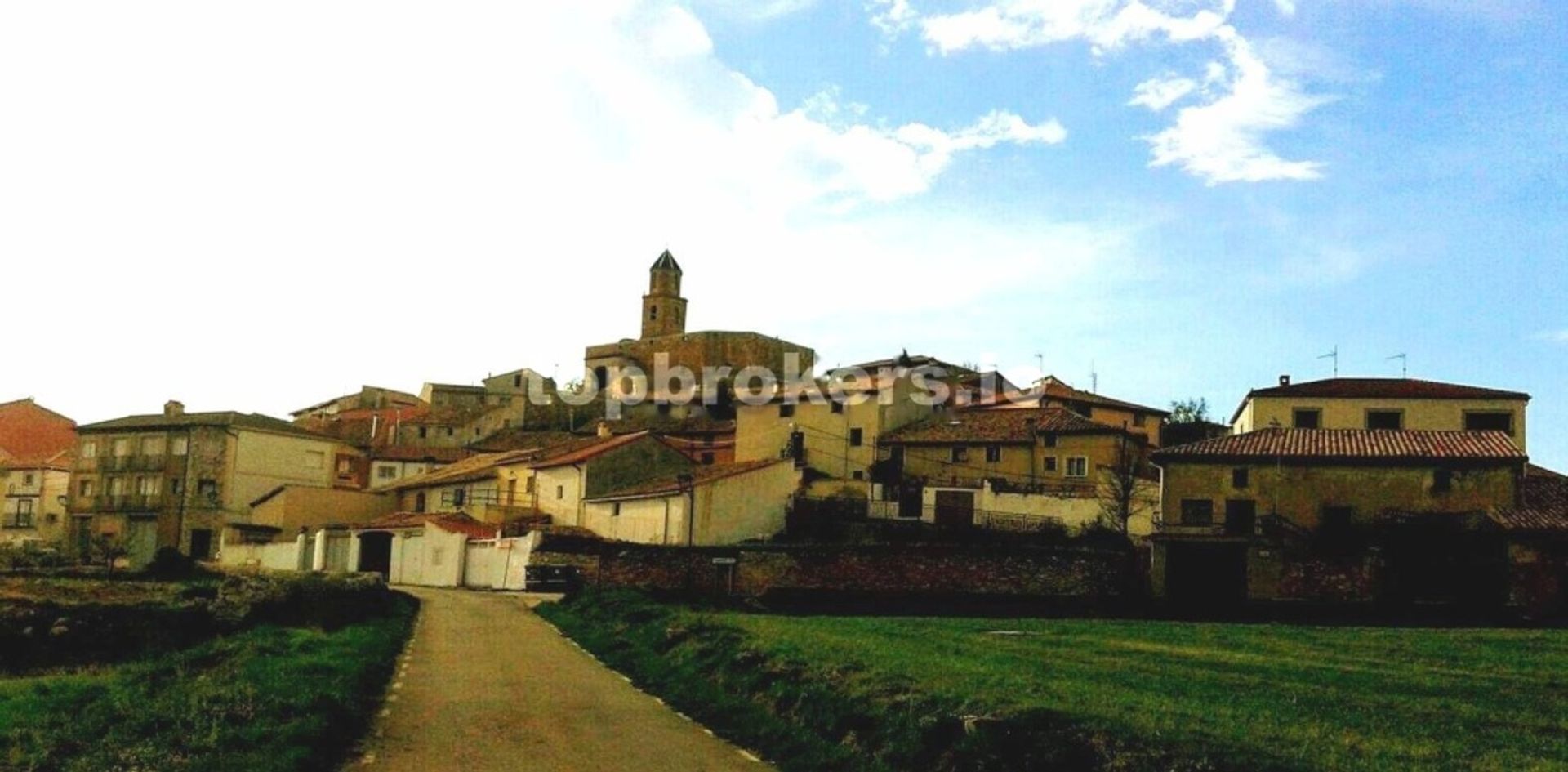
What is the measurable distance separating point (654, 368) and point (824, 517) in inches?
2516

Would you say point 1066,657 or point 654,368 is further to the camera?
point 654,368

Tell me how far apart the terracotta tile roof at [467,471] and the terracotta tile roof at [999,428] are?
1932cm

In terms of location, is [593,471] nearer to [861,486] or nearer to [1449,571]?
[861,486]

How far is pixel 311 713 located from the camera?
15.3m

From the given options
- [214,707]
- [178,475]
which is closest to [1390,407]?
[214,707]

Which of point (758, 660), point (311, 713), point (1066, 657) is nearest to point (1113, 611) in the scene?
point (1066, 657)

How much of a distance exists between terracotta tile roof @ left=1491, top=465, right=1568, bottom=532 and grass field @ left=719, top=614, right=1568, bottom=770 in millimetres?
13236

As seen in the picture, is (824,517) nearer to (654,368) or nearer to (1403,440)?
(1403,440)

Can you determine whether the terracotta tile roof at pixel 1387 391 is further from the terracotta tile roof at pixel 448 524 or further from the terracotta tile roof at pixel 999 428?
the terracotta tile roof at pixel 448 524

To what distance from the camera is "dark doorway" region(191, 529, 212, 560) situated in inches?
3189

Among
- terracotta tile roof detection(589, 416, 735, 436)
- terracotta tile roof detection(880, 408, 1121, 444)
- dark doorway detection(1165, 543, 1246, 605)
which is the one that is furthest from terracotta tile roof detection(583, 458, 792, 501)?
terracotta tile roof detection(589, 416, 735, 436)

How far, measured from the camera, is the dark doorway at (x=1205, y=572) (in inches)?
1791

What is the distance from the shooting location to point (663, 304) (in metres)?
139

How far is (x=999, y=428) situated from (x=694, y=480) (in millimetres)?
20060
